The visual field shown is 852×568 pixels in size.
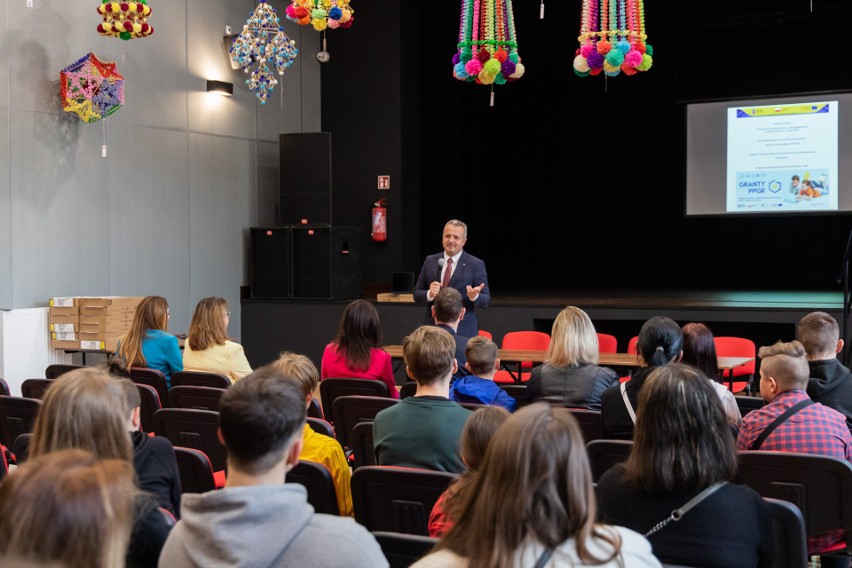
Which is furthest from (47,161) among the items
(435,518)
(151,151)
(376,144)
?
(435,518)

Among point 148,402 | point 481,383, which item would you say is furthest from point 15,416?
point 481,383

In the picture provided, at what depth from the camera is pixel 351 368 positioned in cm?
519

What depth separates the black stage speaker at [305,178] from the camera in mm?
11031

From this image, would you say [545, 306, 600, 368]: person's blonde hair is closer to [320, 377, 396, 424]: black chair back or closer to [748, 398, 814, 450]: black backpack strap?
[320, 377, 396, 424]: black chair back

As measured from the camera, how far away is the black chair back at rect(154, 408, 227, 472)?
159 inches

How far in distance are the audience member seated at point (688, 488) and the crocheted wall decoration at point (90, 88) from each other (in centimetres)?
772

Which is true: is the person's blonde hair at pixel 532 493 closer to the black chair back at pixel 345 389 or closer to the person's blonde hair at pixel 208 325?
the black chair back at pixel 345 389

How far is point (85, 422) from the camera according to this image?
7.48 feet

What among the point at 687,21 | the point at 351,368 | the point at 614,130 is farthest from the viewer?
the point at 614,130

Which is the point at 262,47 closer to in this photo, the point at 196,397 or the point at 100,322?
the point at 100,322

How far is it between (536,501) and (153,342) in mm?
4493

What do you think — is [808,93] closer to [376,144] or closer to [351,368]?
[376,144]

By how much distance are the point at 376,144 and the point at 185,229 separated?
2.92m

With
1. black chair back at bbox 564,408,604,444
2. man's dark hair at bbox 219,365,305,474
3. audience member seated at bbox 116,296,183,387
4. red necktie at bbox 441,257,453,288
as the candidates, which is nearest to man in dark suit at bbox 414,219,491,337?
red necktie at bbox 441,257,453,288
